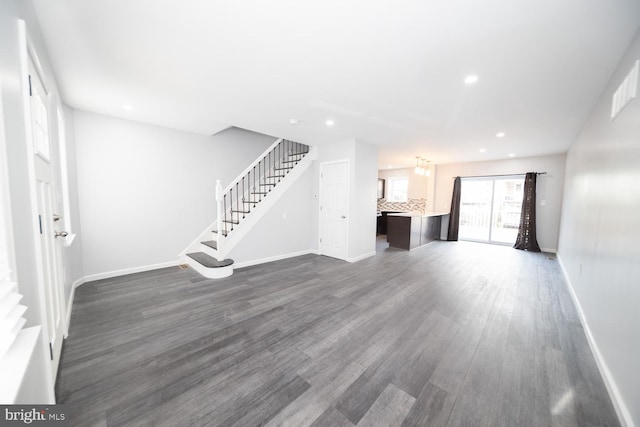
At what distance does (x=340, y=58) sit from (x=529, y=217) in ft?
23.6

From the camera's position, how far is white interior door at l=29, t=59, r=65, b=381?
1.65m

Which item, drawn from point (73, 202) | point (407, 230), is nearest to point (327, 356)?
point (73, 202)

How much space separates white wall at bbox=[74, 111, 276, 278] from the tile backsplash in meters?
6.39

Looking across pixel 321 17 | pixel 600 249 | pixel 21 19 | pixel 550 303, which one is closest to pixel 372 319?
pixel 600 249

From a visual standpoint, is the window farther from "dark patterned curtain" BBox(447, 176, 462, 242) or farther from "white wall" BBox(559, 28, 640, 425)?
"white wall" BBox(559, 28, 640, 425)

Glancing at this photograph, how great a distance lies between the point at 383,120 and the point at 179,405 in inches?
160

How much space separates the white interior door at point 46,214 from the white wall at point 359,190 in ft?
13.7

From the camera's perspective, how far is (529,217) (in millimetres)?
6262

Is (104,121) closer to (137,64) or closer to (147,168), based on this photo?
(147,168)

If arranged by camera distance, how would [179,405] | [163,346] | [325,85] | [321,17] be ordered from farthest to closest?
[325,85], [163,346], [321,17], [179,405]

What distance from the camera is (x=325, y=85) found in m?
2.58

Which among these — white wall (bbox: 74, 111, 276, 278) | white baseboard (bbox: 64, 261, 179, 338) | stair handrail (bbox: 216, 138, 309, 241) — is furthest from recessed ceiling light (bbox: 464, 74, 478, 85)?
white baseboard (bbox: 64, 261, 179, 338)

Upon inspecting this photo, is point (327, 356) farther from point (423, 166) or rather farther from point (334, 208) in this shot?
point (423, 166)

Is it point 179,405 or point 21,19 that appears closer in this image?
point 21,19
